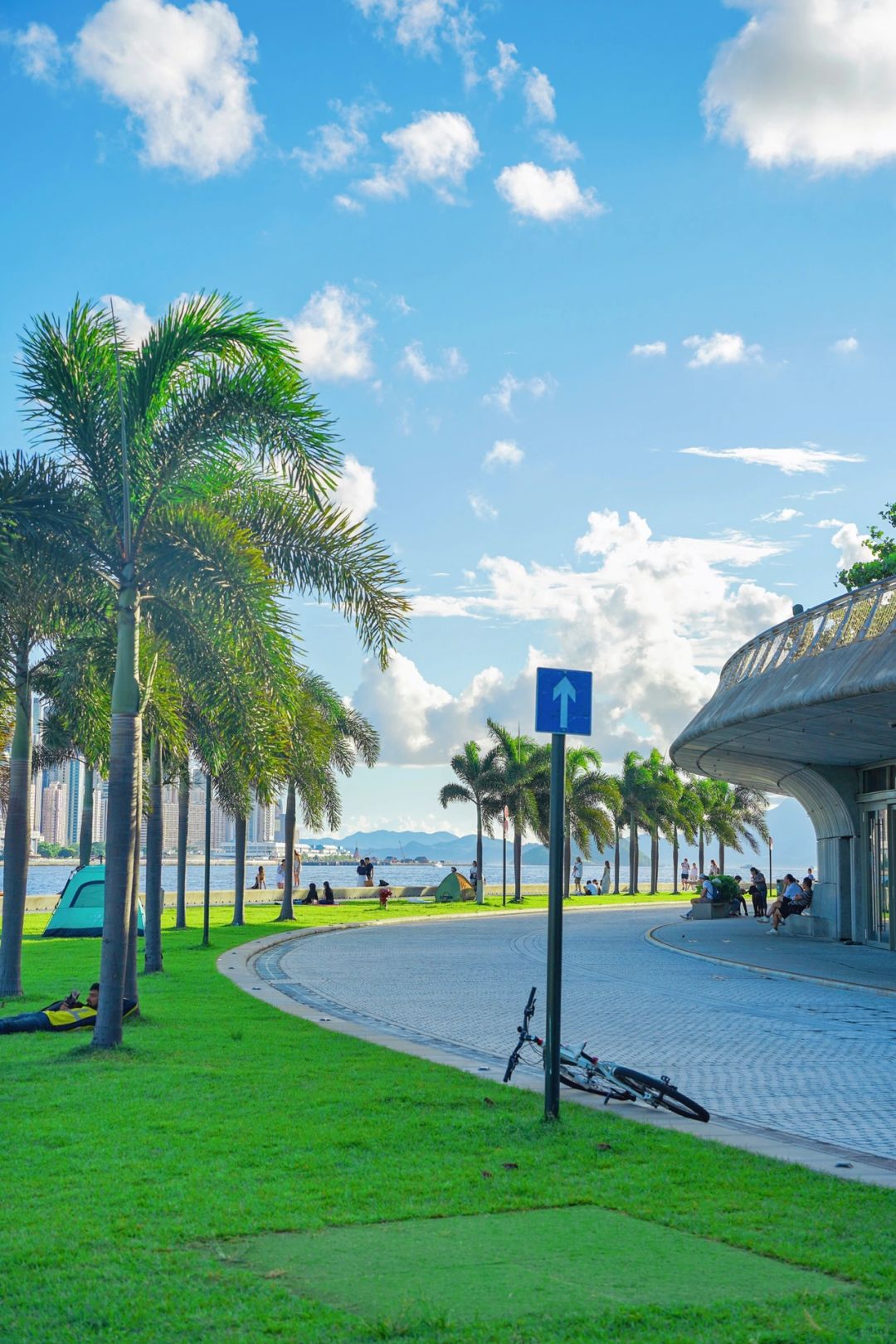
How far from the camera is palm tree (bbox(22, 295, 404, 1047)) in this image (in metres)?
12.9

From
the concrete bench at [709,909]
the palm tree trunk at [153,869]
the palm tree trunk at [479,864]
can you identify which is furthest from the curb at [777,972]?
the palm tree trunk at [479,864]

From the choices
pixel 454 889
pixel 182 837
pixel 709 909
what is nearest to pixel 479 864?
pixel 454 889

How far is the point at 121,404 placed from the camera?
12.7 meters

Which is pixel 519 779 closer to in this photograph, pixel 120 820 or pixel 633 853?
pixel 633 853

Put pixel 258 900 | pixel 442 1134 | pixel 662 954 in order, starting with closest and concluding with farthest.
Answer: pixel 442 1134 < pixel 662 954 < pixel 258 900

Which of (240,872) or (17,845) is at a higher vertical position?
(17,845)

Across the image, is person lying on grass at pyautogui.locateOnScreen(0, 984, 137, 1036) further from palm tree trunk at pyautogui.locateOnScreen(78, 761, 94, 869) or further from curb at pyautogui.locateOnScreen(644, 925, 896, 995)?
palm tree trunk at pyautogui.locateOnScreen(78, 761, 94, 869)

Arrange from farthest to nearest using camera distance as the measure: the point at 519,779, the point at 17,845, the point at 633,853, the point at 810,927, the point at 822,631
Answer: the point at 633,853 → the point at 519,779 → the point at 810,927 → the point at 822,631 → the point at 17,845

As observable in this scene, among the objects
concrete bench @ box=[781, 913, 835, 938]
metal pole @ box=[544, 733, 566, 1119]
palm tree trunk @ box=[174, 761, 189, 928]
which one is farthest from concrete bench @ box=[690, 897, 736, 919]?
metal pole @ box=[544, 733, 566, 1119]

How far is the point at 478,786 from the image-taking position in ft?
212

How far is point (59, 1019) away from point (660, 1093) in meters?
7.23

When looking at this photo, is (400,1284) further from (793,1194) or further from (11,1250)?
(793,1194)

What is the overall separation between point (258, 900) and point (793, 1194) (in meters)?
52.1

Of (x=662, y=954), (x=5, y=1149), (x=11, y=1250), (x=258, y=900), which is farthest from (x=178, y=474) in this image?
(x=258, y=900)
